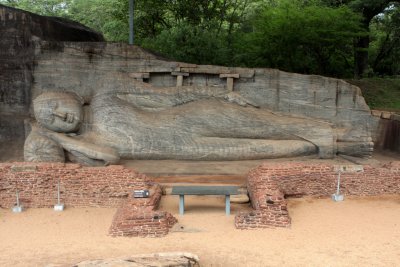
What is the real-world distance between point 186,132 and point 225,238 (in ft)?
10.8

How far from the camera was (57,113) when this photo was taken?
8719 mm

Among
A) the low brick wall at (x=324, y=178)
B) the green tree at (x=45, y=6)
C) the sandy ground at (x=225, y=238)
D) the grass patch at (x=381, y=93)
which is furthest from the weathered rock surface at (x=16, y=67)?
the green tree at (x=45, y=6)

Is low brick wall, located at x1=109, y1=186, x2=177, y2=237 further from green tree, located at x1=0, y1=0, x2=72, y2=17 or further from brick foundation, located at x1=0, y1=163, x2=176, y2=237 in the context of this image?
green tree, located at x1=0, y1=0, x2=72, y2=17

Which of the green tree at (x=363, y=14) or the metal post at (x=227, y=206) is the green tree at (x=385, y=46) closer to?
the green tree at (x=363, y=14)

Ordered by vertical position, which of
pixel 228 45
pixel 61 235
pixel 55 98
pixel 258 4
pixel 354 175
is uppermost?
pixel 258 4

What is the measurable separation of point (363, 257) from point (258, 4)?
17440 mm

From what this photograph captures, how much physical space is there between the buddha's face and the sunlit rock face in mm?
21

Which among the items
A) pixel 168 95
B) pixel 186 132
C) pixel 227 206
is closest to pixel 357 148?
pixel 227 206

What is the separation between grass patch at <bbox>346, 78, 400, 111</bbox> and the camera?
12688mm

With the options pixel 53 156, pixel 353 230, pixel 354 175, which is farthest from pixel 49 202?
pixel 354 175

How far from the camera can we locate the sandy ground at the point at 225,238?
5523 millimetres

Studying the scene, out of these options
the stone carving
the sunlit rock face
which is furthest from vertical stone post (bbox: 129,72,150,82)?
the stone carving

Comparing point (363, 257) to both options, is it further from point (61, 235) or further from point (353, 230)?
point (61, 235)

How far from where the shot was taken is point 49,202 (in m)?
7.63
